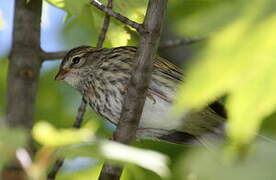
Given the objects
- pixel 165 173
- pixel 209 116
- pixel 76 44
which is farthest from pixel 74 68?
pixel 165 173

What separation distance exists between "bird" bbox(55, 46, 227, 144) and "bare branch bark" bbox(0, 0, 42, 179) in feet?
2.18

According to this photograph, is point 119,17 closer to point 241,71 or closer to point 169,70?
point 169,70

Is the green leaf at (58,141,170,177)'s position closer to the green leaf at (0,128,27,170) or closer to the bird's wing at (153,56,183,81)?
the green leaf at (0,128,27,170)

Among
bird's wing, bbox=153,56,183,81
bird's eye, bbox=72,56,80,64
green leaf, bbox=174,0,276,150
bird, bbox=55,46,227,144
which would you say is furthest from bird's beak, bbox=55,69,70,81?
green leaf, bbox=174,0,276,150

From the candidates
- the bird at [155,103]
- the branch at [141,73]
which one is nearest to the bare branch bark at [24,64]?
the bird at [155,103]

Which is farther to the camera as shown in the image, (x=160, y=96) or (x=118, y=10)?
(x=160, y=96)

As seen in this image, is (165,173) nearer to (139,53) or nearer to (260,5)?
(260,5)

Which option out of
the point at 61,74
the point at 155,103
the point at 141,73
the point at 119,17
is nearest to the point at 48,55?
the point at 61,74

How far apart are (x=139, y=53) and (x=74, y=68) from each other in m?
2.74

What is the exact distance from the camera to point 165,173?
195 centimetres

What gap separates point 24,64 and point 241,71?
3.64 metres

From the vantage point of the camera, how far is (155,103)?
17.2 feet

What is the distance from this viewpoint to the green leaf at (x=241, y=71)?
59.4 inches

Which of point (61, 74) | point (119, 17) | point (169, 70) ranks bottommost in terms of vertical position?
point (61, 74)
